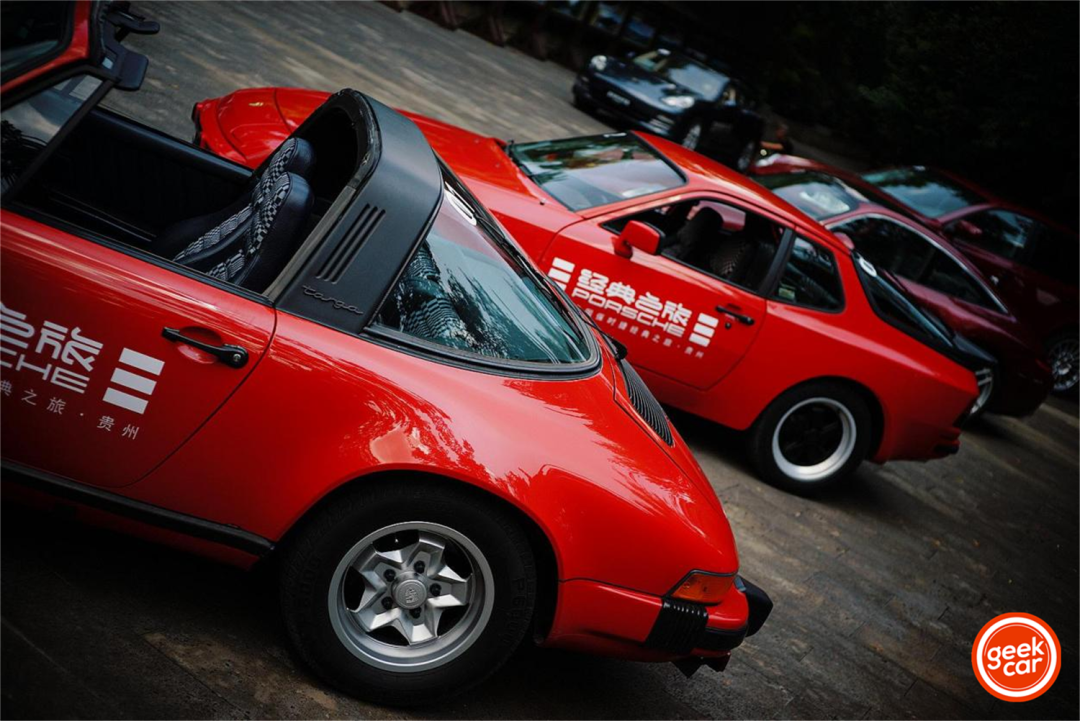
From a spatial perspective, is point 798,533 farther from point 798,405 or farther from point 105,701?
point 105,701

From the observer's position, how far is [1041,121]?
18547 mm

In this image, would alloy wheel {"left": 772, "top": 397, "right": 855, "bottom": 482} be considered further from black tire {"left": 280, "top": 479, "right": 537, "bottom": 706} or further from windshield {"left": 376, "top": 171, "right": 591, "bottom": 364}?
black tire {"left": 280, "top": 479, "right": 537, "bottom": 706}

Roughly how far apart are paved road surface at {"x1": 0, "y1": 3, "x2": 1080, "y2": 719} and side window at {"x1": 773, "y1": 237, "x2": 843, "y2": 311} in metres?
1.13

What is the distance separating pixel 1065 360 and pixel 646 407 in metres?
10.8

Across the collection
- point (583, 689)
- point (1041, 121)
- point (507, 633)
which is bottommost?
point (583, 689)

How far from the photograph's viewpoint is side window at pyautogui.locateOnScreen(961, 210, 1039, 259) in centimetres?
1134

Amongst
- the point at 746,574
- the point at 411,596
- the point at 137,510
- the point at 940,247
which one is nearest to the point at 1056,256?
the point at 940,247

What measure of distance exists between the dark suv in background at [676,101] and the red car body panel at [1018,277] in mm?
5949

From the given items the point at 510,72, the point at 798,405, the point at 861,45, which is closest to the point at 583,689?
the point at 798,405

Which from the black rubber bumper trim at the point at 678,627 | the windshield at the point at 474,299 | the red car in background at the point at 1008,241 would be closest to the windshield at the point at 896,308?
the windshield at the point at 474,299

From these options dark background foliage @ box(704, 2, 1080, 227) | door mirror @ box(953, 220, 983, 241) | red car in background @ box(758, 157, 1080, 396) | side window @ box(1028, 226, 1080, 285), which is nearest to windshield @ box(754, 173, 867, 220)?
red car in background @ box(758, 157, 1080, 396)

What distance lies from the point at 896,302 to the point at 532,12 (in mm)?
16695

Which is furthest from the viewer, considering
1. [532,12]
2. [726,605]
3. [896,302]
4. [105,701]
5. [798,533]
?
[532,12]

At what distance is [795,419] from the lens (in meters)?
6.44
